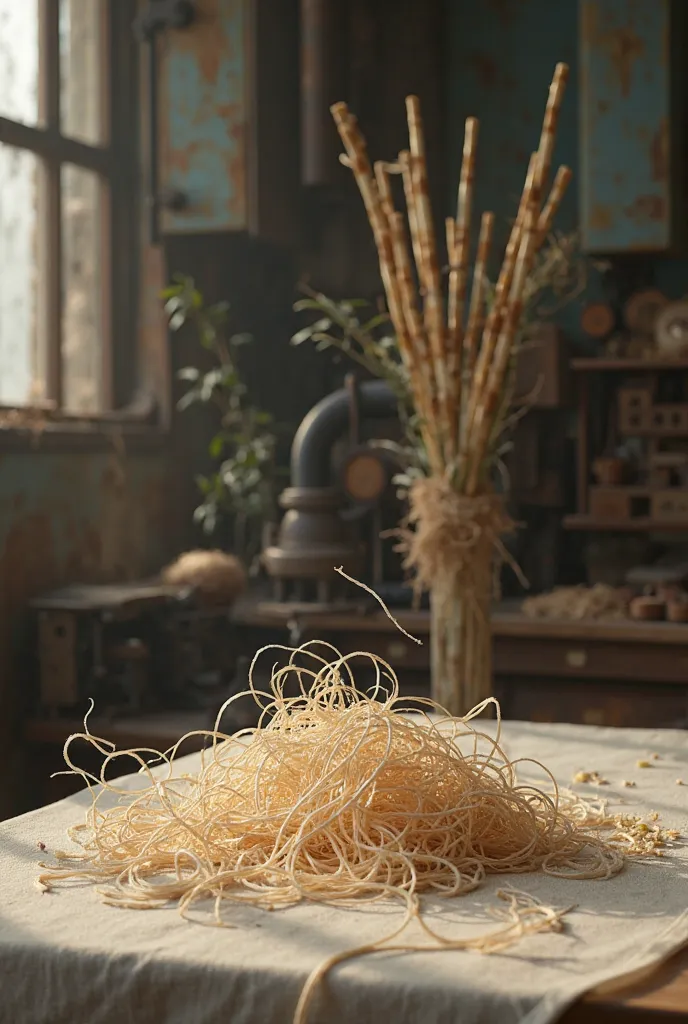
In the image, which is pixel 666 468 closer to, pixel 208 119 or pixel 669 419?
pixel 669 419

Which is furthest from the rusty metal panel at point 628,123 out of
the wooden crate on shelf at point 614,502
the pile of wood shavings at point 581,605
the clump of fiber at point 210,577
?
the clump of fiber at point 210,577

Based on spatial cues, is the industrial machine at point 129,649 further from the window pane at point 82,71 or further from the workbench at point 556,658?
the window pane at point 82,71

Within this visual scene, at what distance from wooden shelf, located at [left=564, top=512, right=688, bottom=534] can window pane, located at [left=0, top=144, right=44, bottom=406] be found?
1.99m

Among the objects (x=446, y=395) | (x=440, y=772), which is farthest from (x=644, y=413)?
(x=440, y=772)

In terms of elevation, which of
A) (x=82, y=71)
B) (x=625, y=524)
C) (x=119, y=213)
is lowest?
(x=625, y=524)

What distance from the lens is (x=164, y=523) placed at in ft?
18.2

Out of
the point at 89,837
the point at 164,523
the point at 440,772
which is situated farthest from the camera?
the point at 164,523

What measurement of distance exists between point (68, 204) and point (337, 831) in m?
4.19

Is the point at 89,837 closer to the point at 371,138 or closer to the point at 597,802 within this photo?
the point at 597,802

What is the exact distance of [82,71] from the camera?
5.48 m

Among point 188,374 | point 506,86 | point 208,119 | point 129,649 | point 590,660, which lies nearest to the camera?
point 129,649

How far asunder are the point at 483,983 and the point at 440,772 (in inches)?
17.5

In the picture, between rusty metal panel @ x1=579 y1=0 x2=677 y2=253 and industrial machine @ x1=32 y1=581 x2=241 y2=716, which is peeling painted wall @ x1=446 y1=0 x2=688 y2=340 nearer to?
rusty metal panel @ x1=579 y1=0 x2=677 y2=253

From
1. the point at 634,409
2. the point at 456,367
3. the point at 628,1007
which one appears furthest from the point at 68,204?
the point at 628,1007
